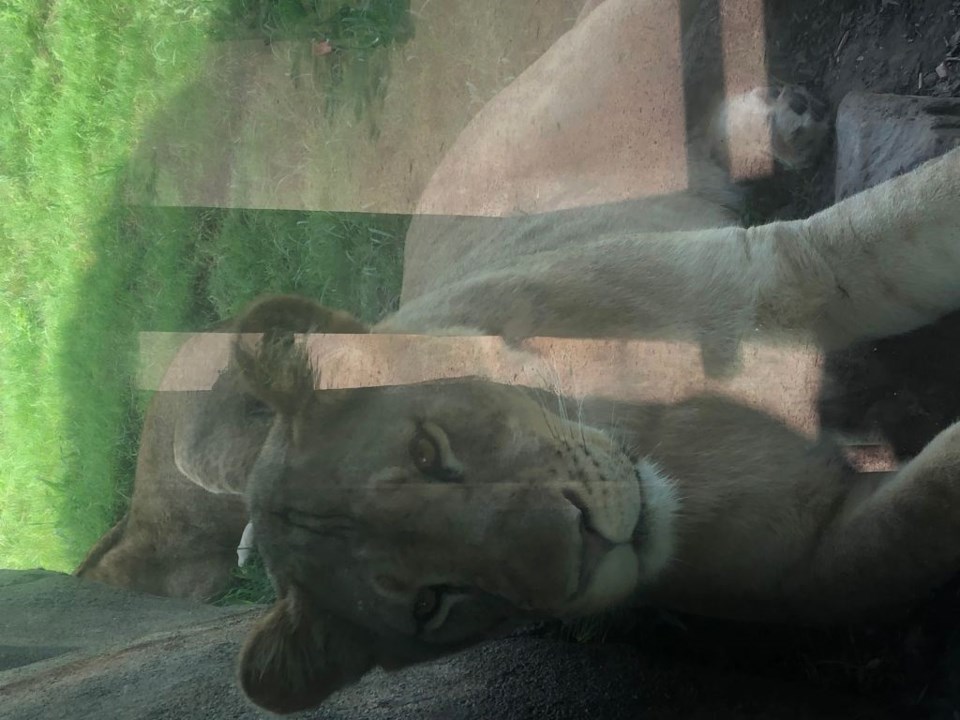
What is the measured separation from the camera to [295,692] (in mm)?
2068

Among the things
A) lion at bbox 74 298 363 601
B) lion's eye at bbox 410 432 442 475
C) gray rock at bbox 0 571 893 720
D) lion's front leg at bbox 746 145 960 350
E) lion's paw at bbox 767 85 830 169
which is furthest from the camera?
lion's paw at bbox 767 85 830 169

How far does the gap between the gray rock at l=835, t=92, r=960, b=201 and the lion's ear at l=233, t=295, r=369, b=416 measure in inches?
50.2

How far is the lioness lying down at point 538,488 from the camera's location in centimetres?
205

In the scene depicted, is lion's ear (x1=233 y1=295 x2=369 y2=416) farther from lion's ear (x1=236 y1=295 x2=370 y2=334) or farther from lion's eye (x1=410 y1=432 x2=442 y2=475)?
lion's eye (x1=410 y1=432 x2=442 y2=475)

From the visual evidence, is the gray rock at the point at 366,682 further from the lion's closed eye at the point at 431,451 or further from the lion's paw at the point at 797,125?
the lion's paw at the point at 797,125

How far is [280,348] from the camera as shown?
6.93 ft

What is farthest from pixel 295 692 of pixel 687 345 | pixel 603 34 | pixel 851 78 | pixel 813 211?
pixel 603 34

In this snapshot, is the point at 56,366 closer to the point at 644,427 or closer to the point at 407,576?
the point at 407,576

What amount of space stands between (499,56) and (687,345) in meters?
1.02

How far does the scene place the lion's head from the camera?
206 cm

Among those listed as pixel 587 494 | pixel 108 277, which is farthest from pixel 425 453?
pixel 108 277

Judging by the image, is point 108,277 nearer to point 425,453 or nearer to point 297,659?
point 425,453

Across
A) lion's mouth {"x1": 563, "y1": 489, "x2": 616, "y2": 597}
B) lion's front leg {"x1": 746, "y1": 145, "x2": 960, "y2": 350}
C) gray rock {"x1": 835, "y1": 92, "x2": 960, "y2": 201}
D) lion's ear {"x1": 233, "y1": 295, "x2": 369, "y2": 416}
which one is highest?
gray rock {"x1": 835, "y1": 92, "x2": 960, "y2": 201}

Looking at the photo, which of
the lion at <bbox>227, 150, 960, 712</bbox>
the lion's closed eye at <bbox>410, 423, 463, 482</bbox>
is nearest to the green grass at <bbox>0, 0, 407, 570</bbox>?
the lion at <bbox>227, 150, 960, 712</bbox>
